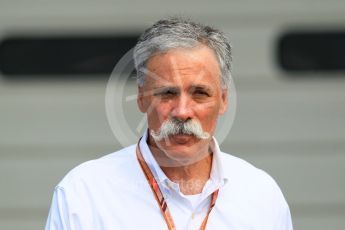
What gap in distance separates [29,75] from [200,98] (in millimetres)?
2875

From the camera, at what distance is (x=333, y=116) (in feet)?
17.4

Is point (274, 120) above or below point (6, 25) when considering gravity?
below

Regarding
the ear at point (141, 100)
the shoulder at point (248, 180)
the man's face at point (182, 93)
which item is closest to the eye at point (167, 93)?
the man's face at point (182, 93)

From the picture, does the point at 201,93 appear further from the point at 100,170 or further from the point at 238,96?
the point at 238,96

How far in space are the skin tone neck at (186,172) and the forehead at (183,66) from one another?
8.6 inches

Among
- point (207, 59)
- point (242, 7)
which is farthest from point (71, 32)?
point (207, 59)

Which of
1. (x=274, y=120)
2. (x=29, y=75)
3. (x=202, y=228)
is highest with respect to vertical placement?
(x=29, y=75)

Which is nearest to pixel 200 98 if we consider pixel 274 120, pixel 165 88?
pixel 165 88

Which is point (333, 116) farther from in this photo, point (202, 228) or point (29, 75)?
point (202, 228)

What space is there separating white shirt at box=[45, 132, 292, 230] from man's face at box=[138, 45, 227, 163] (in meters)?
0.12

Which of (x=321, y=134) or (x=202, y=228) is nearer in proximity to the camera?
(x=202, y=228)

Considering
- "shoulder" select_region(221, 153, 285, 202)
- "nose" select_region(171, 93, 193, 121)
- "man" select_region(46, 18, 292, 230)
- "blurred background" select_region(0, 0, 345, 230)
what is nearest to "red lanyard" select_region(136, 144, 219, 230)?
"man" select_region(46, 18, 292, 230)

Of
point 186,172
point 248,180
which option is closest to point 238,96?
point 248,180

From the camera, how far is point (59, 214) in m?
2.64
